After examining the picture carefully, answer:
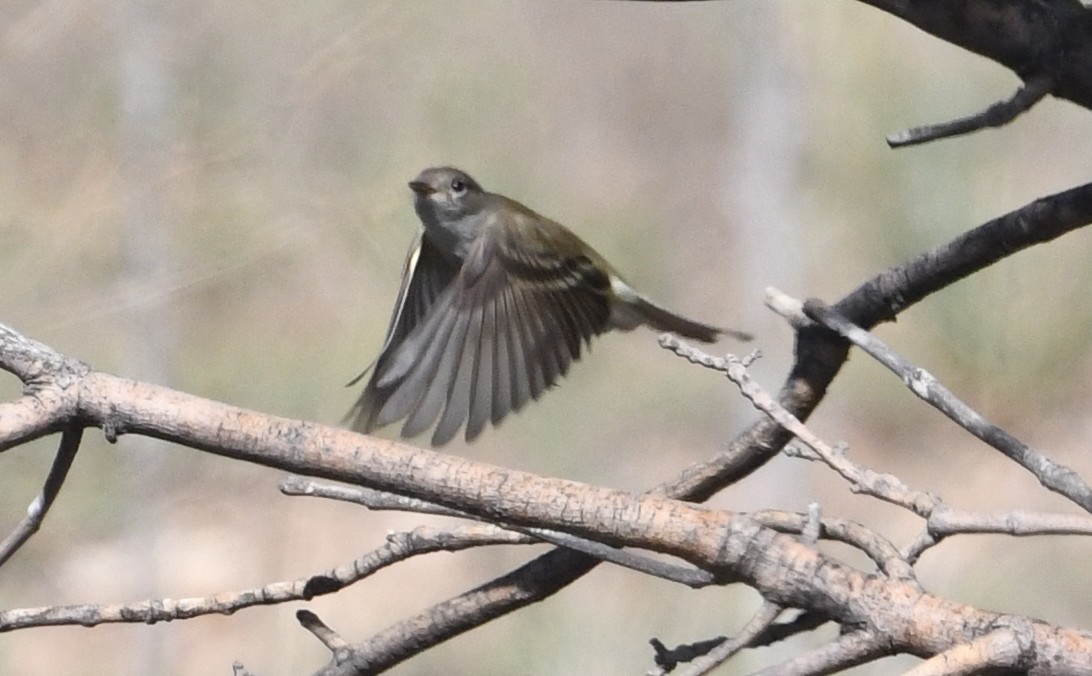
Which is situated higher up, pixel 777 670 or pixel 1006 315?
pixel 1006 315

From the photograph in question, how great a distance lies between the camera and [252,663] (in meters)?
4.41

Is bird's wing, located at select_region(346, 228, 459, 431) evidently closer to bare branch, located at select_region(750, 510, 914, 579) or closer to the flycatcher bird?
the flycatcher bird

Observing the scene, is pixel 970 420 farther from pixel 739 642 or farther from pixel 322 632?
pixel 322 632

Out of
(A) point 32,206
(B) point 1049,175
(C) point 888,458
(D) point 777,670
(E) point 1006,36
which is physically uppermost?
(B) point 1049,175

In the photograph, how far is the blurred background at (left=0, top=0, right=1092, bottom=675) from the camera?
3.26m

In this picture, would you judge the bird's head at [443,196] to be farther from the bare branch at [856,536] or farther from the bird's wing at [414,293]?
the bare branch at [856,536]

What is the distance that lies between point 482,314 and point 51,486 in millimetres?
1119

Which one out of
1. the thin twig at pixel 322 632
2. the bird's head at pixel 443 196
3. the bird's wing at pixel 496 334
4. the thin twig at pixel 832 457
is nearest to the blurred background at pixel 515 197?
the bird's head at pixel 443 196

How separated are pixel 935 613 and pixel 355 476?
14.9 inches

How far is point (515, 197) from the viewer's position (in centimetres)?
494

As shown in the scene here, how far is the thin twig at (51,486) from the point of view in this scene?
0.85 metres

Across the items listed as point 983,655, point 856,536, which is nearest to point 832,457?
point 856,536

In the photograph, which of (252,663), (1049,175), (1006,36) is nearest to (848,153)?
(1049,175)

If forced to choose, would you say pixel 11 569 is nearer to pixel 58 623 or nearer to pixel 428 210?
pixel 428 210
